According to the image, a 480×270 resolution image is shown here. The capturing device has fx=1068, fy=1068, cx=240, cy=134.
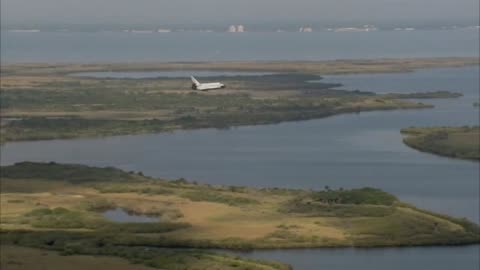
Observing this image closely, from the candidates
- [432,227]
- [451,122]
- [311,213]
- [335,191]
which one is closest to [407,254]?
[432,227]

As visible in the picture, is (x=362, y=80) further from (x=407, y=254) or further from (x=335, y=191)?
(x=407, y=254)

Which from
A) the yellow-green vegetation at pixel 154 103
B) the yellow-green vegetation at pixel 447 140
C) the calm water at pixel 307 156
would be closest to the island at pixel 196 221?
the calm water at pixel 307 156

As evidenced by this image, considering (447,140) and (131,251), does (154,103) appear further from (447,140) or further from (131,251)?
(131,251)

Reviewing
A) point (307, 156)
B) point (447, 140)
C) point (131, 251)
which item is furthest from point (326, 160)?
point (131, 251)

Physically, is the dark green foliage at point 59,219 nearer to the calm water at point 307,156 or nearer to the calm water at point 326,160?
the calm water at point 326,160

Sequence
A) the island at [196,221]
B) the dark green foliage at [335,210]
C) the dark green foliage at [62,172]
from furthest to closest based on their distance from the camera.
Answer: the dark green foliage at [62,172] < the dark green foliage at [335,210] < the island at [196,221]
